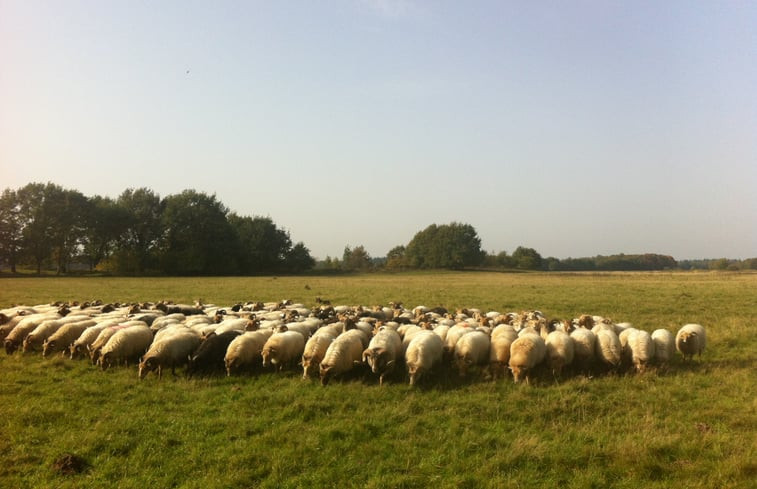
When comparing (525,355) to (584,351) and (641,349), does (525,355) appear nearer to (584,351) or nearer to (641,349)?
(584,351)

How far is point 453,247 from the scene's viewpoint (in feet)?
348

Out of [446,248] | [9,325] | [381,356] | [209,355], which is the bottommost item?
[209,355]

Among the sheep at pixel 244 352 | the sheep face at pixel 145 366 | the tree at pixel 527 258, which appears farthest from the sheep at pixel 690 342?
the tree at pixel 527 258

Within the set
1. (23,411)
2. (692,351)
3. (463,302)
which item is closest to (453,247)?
(463,302)

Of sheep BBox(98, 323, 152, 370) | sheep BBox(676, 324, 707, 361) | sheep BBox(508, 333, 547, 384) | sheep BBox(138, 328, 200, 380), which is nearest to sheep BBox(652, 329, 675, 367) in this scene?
sheep BBox(676, 324, 707, 361)

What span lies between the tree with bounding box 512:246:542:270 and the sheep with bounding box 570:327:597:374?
376 feet

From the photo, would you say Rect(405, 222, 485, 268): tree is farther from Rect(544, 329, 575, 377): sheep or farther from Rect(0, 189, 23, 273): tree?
Rect(544, 329, 575, 377): sheep

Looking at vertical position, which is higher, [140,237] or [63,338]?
[140,237]

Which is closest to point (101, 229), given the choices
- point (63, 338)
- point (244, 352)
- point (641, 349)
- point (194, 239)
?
point (194, 239)

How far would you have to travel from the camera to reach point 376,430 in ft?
26.9

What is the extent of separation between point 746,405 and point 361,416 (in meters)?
7.69

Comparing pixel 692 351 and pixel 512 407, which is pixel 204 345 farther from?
pixel 692 351

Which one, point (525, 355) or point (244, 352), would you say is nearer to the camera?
point (525, 355)

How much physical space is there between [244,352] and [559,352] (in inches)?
300
